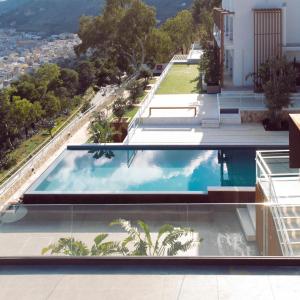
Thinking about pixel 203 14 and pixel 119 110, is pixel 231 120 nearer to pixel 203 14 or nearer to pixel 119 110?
pixel 119 110

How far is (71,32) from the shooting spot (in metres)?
101

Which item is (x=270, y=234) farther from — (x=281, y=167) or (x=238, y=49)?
(x=238, y=49)

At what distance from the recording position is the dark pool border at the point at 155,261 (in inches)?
172

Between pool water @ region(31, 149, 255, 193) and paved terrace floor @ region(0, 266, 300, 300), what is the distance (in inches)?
321

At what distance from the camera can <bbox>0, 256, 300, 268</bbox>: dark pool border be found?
172 inches

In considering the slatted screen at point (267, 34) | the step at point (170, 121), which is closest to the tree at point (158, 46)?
the slatted screen at point (267, 34)

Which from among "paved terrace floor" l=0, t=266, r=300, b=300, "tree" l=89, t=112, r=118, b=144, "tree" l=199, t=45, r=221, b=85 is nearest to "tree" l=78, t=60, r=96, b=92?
"tree" l=199, t=45, r=221, b=85

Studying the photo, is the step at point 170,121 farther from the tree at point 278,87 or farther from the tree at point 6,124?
the tree at point 6,124

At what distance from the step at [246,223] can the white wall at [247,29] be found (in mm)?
Result: 17710

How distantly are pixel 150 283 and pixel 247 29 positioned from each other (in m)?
18.8

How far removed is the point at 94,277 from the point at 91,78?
35573mm

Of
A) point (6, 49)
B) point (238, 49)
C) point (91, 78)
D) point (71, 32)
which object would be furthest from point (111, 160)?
point (6, 49)

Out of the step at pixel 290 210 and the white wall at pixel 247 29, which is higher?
the white wall at pixel 247 29

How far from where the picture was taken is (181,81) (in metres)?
27.1
